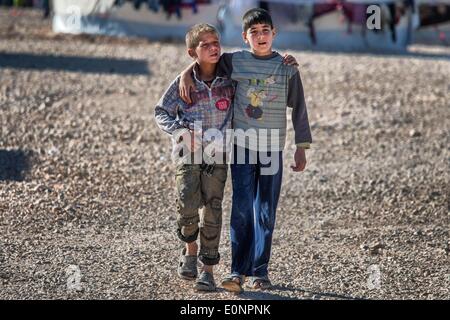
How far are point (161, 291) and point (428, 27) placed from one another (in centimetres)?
1660

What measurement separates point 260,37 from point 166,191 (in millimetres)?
3099

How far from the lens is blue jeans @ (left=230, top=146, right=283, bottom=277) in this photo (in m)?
6.33

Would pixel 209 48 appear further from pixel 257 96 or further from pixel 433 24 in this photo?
pixel 433 24

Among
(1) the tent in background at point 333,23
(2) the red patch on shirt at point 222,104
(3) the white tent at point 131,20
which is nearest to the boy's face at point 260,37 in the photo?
(2) the red patch on shirt at point 222,104

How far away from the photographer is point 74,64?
16.2 meters

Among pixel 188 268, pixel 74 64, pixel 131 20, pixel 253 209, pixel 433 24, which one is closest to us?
pixel 253 209

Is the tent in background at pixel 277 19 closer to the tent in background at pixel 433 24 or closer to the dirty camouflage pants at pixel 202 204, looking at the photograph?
the tent in background at pixel 433 24

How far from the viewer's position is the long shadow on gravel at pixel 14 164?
30.1 ft

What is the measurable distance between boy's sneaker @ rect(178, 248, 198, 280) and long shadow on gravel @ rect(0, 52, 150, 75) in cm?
915

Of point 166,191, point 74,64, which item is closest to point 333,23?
point 74,64

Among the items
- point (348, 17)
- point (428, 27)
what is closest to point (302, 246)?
point (348, 17)

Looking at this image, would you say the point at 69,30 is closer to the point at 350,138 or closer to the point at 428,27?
the point at 428,27

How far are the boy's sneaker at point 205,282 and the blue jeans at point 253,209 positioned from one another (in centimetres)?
14

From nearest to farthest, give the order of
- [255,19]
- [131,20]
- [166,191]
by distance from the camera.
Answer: [255,19] → [166,191] → [131,20]
